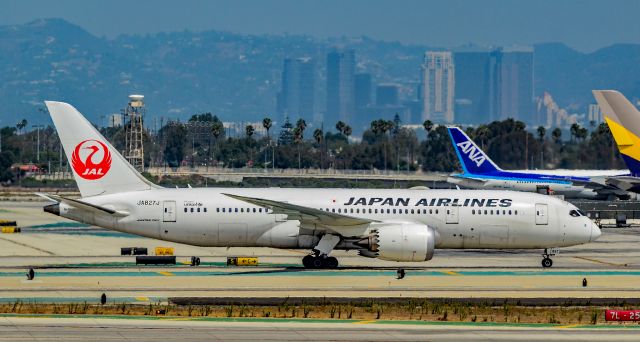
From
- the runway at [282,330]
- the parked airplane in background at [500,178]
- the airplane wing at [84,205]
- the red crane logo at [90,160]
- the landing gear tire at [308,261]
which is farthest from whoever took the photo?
the parked airplane in background at [500,178]

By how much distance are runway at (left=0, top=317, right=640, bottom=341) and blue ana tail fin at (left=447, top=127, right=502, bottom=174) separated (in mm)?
79023

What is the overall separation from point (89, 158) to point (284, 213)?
31.8ft

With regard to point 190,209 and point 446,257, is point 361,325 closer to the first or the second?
point 190,209

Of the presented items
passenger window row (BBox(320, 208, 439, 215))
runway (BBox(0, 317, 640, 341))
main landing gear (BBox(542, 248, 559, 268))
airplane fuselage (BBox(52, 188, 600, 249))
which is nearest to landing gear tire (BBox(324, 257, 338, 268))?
airplane fuselage (BBox(52, 188, 600, 249))

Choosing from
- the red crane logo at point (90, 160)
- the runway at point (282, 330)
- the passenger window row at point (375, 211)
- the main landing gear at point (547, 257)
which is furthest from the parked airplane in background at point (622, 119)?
the red crane logo at point (90, 160)

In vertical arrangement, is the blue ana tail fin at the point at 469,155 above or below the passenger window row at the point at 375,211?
above

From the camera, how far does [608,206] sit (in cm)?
10344

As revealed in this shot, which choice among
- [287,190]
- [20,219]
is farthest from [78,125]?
[20,219]

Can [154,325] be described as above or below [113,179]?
below

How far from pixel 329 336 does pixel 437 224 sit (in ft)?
72.6

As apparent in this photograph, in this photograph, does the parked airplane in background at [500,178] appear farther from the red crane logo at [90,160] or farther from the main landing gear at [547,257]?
the red crane logo at [90,160]

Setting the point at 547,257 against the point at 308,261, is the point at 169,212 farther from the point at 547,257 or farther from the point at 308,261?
the point at 547,257

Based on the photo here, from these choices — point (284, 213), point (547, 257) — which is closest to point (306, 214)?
point (284, 213)

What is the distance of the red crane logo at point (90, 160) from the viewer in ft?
204
